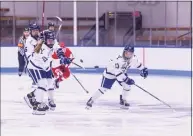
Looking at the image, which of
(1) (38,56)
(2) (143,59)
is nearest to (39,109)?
(1) (38,56)

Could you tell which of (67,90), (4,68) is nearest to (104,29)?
(4,68)

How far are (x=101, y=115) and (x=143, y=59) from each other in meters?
5.73

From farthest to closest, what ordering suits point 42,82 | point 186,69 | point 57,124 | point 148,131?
point 186,69 < point 42,82 < point 57,124 < point 148,131

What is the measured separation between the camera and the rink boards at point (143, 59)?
37.9 feet

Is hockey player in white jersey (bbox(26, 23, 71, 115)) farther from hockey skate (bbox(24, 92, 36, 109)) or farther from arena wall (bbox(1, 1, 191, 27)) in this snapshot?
arena wall (bbox(1, 1, 191, 27))

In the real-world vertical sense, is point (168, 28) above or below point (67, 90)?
above

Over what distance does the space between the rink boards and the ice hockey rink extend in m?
2.12

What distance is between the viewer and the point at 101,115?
642 centimetres

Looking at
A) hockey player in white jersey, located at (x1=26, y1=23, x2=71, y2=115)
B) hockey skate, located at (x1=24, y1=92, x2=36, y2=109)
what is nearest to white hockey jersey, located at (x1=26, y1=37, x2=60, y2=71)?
Result: hockey player in white jersey, located at (x1=26, y1=23, x2=71, y2=115)

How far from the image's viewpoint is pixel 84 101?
25.1ft

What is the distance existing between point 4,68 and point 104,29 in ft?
10.9

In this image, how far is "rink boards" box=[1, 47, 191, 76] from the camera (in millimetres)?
11562

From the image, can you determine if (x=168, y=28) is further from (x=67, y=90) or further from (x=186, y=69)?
(x=67, y=90)

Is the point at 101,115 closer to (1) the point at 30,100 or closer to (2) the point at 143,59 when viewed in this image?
(1) the point at 30,100
